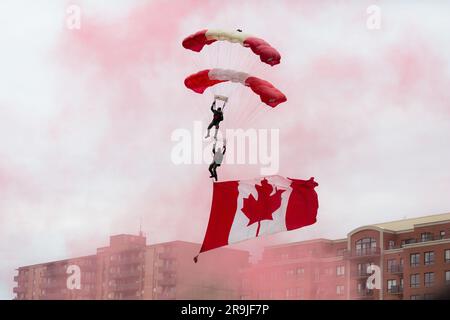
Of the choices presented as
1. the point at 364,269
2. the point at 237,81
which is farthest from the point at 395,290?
the point at 237,81

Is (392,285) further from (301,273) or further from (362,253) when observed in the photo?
(301,273)

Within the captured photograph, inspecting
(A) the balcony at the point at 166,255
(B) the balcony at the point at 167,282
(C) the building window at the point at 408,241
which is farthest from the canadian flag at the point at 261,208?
(A) the balcony at the point at 166,255

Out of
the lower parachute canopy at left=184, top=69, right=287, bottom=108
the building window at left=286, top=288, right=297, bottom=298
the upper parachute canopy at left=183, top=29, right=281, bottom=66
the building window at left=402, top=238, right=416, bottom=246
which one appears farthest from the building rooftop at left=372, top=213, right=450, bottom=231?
the upper parachute canopy at left=183, top=29, right=281, bottom=66

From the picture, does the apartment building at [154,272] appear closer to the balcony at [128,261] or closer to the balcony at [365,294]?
the balcony at [128,261]

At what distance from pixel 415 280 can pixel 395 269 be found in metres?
5.86

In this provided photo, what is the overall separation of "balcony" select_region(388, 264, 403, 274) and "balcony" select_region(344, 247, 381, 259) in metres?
3.02

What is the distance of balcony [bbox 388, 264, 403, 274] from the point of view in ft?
469

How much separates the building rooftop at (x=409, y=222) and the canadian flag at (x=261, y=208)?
282ft

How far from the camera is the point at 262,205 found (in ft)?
209

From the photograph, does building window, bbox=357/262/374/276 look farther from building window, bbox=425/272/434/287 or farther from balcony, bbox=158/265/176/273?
balcony, bbox=158/265/176/273

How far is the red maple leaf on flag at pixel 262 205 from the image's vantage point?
2500 inches
